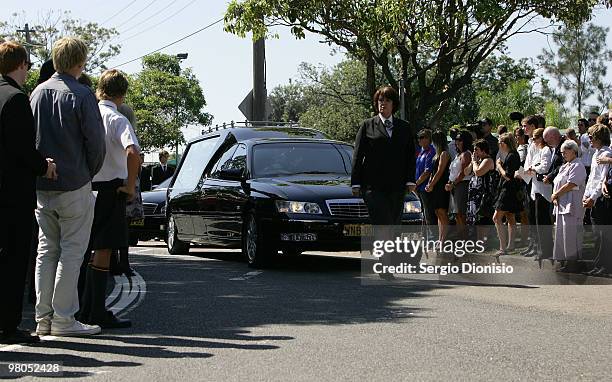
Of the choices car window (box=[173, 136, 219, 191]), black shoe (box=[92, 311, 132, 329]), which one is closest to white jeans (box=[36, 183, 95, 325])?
black shoe (box=[92, 311, 132, 329])

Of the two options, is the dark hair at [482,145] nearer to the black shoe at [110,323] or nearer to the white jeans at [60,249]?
the black shoe at [110,323]

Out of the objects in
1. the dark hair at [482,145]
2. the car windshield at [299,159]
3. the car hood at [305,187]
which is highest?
the dark hair at [482,145]

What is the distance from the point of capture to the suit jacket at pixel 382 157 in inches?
470

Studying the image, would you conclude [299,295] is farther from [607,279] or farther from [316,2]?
[316,2]

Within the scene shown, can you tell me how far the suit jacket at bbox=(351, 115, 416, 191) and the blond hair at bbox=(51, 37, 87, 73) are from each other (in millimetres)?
4641

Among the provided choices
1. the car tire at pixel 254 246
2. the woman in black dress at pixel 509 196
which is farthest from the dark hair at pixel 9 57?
the woman in black dress at pixel 509 196

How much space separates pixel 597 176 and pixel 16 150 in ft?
23.7

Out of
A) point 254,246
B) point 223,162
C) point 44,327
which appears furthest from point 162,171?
point 44,327

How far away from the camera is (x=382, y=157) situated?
1197 cm

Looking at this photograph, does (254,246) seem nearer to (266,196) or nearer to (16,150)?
(266,196)

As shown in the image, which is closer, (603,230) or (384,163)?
(384,163)

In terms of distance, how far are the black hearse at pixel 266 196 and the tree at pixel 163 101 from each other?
7114cm

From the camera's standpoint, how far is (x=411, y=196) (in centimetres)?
1373

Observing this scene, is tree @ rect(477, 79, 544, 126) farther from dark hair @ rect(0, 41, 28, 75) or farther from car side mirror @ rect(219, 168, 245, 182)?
dark hair @ rect(0, 41, 28, 75)
